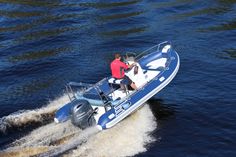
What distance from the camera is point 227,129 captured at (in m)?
19.1

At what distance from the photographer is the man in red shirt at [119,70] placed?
63.2 feet

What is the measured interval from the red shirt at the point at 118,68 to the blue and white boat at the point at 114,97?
32 cm

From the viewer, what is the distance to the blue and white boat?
17750mm

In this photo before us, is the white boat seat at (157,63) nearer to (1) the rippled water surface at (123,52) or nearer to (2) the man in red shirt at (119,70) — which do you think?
(1) the rippled water surface at (123,52)

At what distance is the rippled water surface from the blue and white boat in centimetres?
90

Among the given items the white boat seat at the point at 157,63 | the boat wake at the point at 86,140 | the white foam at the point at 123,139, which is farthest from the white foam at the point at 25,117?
the white boat seat at the point at 157,63

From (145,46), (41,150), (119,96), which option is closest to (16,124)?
(41,150)

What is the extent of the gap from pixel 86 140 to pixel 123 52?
1189 centimetres

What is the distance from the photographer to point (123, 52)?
28984 millimetres

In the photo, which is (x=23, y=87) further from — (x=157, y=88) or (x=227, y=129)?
(x=227, y=129)

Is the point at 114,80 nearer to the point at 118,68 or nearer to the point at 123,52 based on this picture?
the point at 118,68

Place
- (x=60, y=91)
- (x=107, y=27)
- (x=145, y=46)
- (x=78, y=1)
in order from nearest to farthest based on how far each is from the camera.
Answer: (x=60, y=91), (x=145, y=46), (x=107, y=27), (x=78, y=1)

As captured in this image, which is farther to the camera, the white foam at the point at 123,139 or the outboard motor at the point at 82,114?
the outboard motor at the point at 82,114

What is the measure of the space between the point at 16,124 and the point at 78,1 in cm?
2353
